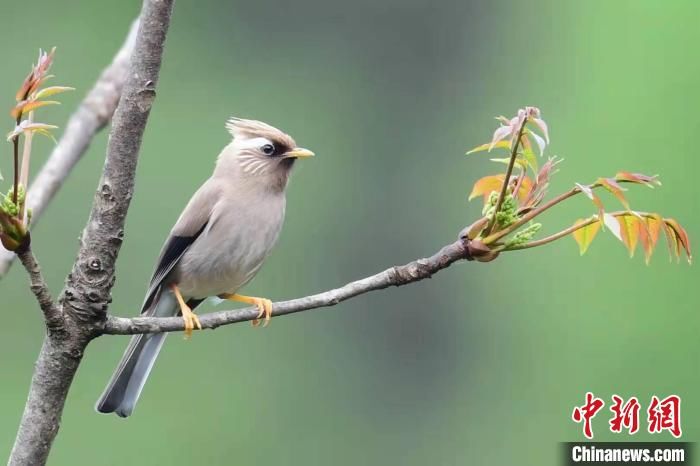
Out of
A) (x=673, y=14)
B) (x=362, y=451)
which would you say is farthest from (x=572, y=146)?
(x=362, y=451)

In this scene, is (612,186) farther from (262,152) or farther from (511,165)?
(262,152)

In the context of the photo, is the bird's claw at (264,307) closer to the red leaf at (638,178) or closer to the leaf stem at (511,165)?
the leaf stem at (511,165)

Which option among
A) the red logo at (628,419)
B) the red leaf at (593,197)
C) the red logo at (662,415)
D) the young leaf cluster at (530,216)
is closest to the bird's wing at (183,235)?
the young leaf cluster at (530,216)

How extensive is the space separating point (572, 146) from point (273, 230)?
14082 millimetres

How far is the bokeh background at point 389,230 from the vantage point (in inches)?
623

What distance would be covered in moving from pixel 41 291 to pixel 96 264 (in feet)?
0.52

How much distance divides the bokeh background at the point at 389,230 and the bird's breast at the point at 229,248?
357 inches

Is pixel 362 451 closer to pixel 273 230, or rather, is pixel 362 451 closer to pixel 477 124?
pixel 477 124

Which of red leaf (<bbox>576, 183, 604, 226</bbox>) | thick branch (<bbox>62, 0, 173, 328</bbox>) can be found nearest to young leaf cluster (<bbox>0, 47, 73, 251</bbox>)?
thick branch (<bbox>62, 0, 173, 328</bbox>)

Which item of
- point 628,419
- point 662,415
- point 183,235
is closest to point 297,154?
point 183,235

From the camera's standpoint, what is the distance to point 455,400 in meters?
22.4

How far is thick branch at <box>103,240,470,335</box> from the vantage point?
3.06 m

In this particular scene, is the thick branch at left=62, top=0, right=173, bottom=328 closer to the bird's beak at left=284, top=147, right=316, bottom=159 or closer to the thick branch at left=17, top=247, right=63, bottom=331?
the thick branch at left=17, top=247, right=63, bottom=331

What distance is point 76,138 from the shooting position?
3975mm
